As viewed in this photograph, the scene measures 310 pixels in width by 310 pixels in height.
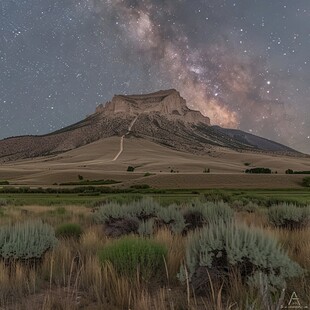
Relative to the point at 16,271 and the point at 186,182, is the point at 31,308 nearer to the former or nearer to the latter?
the point at 16,271

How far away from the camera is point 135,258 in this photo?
6441 mm

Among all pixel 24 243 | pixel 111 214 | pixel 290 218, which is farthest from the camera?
pixel 111 214

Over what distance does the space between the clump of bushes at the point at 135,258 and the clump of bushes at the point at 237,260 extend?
762 millimetres

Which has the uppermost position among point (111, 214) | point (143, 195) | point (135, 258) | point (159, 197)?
point (135, 258)

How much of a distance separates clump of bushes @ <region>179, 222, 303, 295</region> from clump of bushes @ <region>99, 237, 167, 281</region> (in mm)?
762

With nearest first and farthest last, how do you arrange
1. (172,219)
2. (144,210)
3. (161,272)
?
1. (161,272)
2. (172,219)
3. (144,210)

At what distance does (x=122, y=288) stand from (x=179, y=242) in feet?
11.7

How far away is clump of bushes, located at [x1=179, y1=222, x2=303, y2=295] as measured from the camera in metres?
5.59

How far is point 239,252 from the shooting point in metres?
5.68

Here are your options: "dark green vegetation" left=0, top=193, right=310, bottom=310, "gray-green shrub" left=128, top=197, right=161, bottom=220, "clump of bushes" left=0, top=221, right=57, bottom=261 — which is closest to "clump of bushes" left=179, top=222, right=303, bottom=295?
"dark green vegetation" left=0, top=193, right=310, bottom=310

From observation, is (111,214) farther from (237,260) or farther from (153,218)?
(237,260)

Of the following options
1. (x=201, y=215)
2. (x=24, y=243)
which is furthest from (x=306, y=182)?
(x=24, y=243)

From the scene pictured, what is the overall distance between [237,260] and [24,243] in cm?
434

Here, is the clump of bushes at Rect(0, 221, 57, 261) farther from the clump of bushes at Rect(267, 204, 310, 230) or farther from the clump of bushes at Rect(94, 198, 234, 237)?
the clump of bushes at Rect(267, 204, 310, 230)
